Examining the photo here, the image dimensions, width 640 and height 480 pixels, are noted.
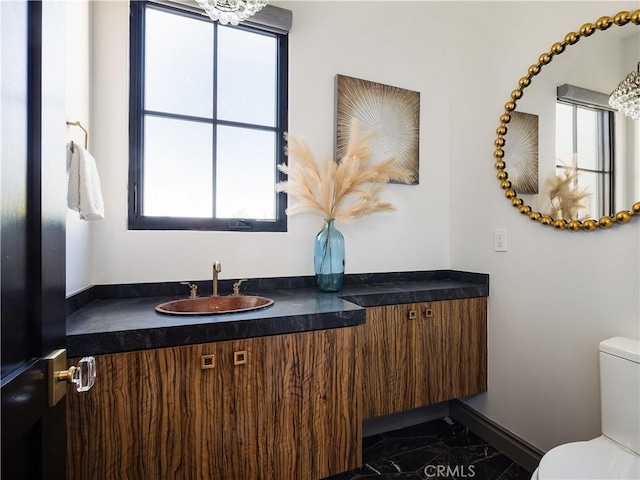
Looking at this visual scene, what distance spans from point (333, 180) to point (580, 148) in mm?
1118

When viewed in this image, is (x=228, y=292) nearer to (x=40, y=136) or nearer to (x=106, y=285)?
(x=106, y=285)

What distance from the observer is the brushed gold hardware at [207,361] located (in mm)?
1141

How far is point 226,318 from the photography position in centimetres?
120

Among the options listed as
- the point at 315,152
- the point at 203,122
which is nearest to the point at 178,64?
the point at 203,122

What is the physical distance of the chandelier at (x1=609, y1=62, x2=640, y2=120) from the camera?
131cm

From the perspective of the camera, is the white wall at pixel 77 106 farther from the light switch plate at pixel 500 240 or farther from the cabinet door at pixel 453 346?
the light switch plate at pixel 500 240

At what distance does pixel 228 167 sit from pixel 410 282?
4.12ft

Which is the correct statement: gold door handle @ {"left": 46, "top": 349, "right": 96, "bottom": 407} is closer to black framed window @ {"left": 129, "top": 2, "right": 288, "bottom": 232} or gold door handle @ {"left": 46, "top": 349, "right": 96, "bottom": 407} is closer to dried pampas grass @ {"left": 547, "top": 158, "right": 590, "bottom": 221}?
black framed window @ {"left": 129, "top": 2, "right": 288, "bottom": 232}

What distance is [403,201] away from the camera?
2129mm

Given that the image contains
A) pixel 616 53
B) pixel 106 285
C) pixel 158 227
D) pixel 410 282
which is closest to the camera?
pixel 616 53

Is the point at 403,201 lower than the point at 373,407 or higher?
higher

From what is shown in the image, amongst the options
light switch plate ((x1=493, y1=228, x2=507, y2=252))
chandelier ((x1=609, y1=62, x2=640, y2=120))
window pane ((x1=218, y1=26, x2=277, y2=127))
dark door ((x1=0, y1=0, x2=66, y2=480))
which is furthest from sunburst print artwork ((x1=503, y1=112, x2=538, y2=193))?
dark door ((x1=0, y1=0, x2=66, y2=480))

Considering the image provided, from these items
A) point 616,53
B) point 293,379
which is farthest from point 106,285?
point 616,53

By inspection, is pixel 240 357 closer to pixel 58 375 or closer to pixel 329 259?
pixel 58 375
